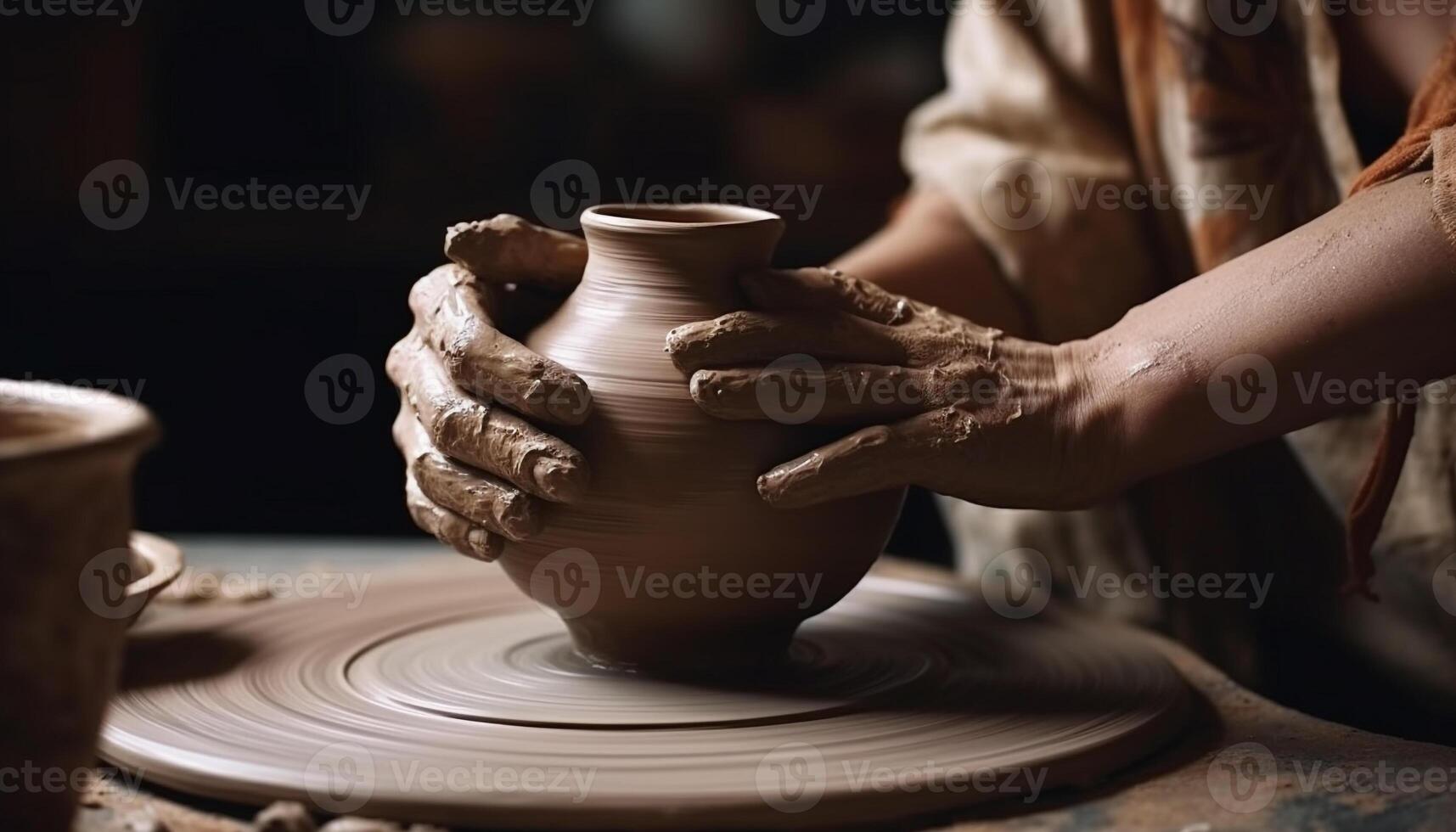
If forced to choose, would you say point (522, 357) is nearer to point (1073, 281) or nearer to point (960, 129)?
point (1073, 281)

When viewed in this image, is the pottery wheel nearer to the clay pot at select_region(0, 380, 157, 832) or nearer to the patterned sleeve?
the clay pot at select_region(0, 380, 157, 832)

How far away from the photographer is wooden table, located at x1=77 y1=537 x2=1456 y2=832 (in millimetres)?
1095

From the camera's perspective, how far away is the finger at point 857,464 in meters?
1.26

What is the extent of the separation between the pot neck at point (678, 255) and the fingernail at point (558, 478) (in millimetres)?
196

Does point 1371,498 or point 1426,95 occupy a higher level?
point 1426,95

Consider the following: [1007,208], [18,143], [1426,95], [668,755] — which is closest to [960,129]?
[1007,208]

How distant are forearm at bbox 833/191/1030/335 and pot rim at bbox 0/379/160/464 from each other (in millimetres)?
1017

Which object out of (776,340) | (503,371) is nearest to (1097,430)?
(776,340)

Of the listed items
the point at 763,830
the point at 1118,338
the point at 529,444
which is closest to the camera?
the point at 763,830

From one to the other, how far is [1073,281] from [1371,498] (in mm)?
536

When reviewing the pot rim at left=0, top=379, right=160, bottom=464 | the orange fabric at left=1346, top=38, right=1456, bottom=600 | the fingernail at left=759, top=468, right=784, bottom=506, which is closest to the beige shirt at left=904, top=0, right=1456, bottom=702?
the orange fabric at left=1346, top=38, right=1456, bottom=600

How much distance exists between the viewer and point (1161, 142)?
1888mm

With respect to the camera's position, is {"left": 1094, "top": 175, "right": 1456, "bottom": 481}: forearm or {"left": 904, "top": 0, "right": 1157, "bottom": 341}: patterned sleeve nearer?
{"left": 1094, "top": 175, "right": 1456, "bottom": 481}: forearm

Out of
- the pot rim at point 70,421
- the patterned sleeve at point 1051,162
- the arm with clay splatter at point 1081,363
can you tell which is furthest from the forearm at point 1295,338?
the pot rim at point 70,421
